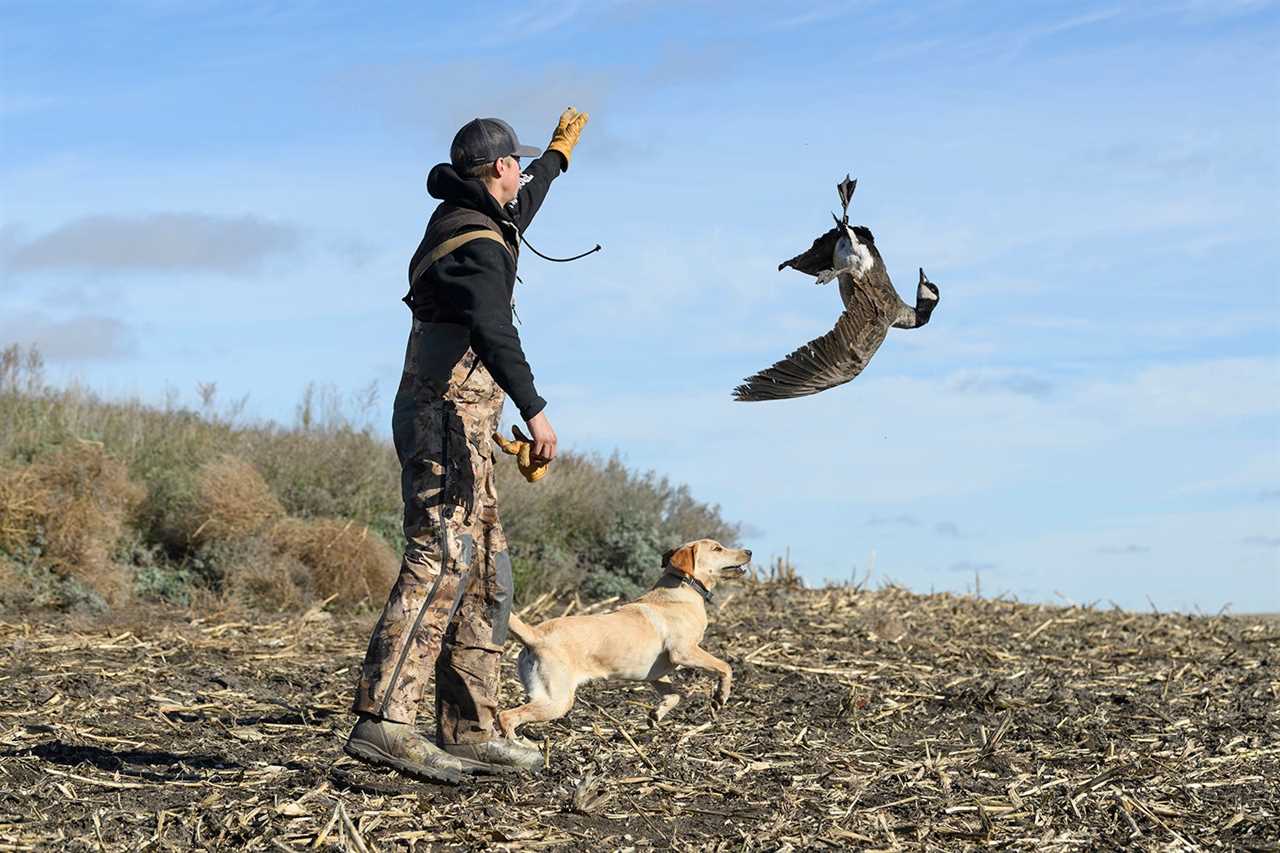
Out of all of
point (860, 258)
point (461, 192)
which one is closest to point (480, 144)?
point (461, 192)

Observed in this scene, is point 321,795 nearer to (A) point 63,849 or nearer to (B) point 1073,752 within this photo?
(A) point 63,849

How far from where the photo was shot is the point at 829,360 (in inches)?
292

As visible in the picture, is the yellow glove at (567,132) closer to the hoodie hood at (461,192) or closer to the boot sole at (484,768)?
the hoodie hood at (461,192)

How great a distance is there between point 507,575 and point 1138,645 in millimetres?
7323

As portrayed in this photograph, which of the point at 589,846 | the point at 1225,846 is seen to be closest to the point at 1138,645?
the point at 1225,846

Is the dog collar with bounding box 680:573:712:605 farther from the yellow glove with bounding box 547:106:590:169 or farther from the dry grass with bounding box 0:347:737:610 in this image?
the dry grass with bounding box 0:347:737:610

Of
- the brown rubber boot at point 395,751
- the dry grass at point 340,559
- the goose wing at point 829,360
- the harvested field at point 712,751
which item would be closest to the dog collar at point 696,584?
the harvested field at point 712,751

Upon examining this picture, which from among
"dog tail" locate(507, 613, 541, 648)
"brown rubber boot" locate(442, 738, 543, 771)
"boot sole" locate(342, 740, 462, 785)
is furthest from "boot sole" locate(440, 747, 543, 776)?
"dog tail" locate(507, 613, 541, 648)

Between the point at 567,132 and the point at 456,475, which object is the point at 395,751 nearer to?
the point at 456,475

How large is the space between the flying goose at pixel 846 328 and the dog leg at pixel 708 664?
1712mm

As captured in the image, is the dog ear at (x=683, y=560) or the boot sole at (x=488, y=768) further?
the dog ear at (x=683, y=560)

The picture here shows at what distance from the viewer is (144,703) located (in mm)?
8438

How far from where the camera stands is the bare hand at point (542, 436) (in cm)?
606

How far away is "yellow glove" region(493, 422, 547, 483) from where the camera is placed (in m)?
6.20
